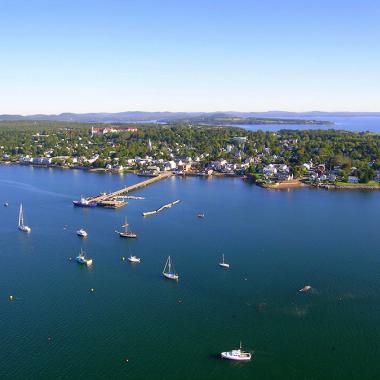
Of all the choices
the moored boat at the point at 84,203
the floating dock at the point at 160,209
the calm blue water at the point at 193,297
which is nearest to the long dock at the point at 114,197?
the moored boat at the point at 84,203

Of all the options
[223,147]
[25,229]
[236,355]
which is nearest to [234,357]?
[236,355]

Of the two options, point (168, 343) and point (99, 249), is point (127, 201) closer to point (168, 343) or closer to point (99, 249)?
point (99, 249)

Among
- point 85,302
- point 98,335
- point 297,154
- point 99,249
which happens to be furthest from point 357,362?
point 297,154

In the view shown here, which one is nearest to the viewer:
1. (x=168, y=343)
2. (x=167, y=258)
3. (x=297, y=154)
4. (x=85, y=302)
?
(x=168, y=343)

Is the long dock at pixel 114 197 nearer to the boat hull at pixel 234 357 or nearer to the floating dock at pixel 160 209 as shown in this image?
the floating dock at pixel 160 209

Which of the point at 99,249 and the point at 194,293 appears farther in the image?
the point at 99,249

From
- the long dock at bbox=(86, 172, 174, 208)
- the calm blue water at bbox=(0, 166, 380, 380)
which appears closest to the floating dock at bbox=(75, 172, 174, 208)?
the long dock at bbox=(86, 172, 174, 208)

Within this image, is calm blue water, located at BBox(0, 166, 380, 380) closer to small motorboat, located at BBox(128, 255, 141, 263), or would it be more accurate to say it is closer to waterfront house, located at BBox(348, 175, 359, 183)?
small motorboat, located at BBox(128, 255, 141, 263)
